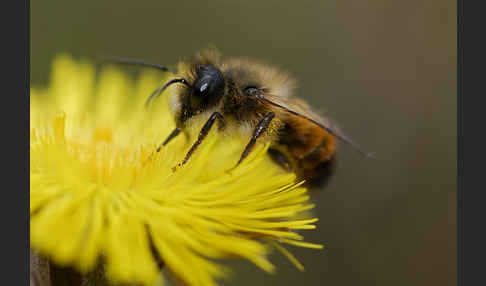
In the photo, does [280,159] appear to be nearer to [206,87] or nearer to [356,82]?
[206,87]

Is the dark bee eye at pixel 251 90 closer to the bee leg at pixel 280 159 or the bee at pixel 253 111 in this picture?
the bee at pixel 253 111

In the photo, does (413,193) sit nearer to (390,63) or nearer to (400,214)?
(400,214)

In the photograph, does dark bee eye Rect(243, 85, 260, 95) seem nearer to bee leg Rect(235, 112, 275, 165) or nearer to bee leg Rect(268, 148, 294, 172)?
bee leg Rect(235, 112, 275, 165)

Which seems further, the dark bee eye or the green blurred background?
the green blurred background

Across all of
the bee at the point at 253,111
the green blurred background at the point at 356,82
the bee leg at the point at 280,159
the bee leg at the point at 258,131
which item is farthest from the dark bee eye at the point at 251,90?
the green blurred background at the point at 356,82

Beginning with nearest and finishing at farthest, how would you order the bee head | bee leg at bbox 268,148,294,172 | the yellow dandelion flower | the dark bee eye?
1. the yellow dandelion flower
2. the bee head
3. the dark bee eye
4. bee leg at bbox 268,148,294,172

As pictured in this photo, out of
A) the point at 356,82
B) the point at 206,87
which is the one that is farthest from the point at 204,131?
the point at 356,82


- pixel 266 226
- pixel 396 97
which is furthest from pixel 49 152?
pixel 396 97

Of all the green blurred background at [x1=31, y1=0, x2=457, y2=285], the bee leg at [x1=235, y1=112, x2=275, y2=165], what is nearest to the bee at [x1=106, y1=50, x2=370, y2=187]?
the bee leg at [x1=235, y1=112, x2=275, y2=165]
